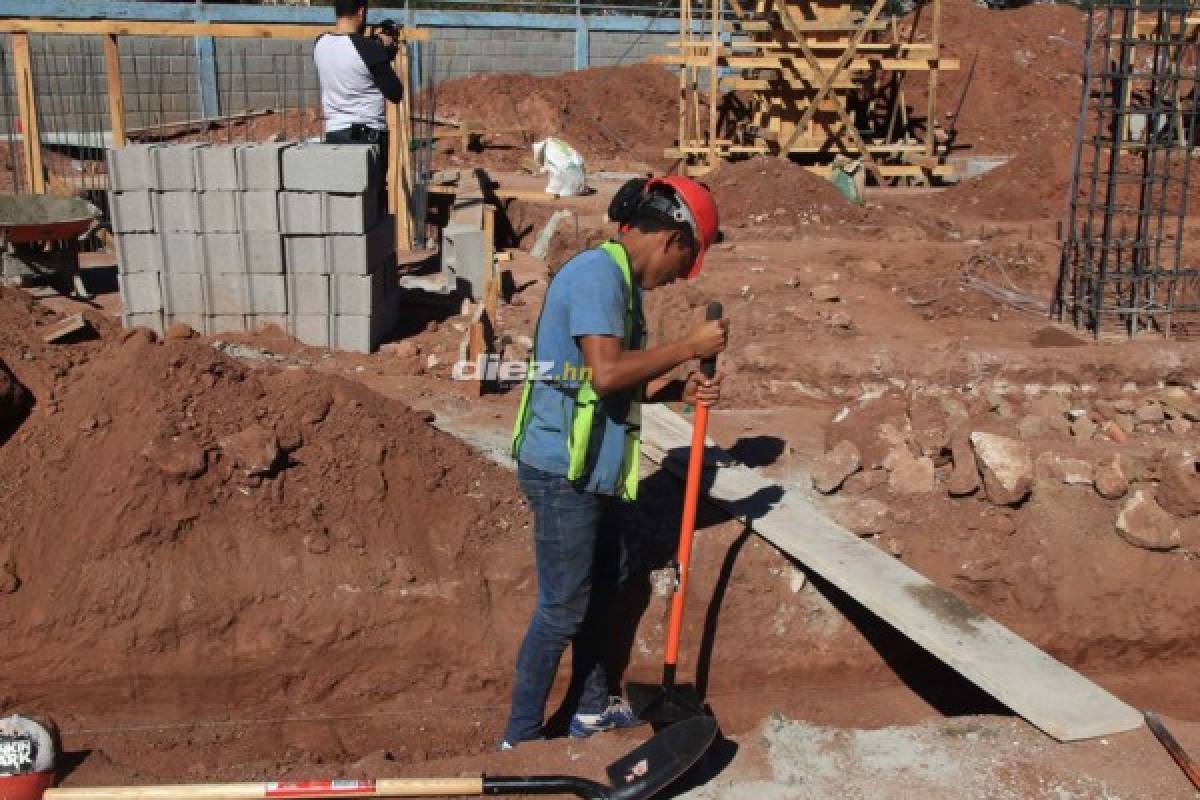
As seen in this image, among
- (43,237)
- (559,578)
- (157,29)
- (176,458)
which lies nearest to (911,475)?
(559,578)

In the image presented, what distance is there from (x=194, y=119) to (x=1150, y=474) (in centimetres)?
1571

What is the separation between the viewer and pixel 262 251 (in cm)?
786

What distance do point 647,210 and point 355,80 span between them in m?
5.03

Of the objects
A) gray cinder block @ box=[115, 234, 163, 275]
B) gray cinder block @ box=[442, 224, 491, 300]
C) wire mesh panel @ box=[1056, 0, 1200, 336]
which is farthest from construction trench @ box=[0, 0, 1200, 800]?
gray cinder block @ box=[442, 224, 491, 300]

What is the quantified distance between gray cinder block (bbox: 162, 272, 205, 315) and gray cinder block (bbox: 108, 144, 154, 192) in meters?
0.61

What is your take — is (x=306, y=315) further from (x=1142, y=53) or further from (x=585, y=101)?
(x=1142, y=53)

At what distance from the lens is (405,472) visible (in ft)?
17.9

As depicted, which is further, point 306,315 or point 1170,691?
point 306,315

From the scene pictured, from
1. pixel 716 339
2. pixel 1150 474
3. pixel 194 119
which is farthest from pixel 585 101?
pixel 716 339

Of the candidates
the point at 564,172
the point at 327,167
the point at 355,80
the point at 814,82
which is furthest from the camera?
the point at 814,82

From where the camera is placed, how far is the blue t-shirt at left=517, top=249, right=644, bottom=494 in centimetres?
373

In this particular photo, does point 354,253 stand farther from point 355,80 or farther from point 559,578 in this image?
point 559,578

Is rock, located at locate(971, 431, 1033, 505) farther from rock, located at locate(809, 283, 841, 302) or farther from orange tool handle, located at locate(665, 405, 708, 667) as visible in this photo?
rock, located at locate(809, 283, 841, 302)

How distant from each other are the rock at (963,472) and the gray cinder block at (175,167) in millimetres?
4867
